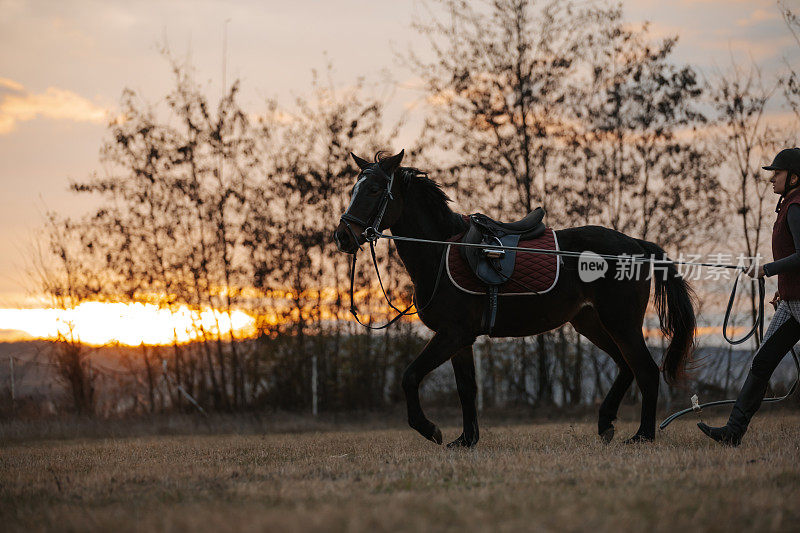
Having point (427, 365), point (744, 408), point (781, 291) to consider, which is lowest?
point (744, 408)

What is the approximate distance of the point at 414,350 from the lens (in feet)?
49.3

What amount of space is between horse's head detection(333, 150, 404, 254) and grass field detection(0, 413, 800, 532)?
179 cm

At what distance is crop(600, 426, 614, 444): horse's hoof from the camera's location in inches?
282

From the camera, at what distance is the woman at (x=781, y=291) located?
5809 millimetres

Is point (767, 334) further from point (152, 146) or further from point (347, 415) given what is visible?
point (152, 146)

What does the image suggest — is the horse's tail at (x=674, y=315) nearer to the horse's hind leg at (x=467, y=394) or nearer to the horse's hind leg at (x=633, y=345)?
the horse's hind leg at (x=633, y=345)

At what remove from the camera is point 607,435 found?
7227mm

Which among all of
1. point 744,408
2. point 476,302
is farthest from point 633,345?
point 476,302

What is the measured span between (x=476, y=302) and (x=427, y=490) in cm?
274

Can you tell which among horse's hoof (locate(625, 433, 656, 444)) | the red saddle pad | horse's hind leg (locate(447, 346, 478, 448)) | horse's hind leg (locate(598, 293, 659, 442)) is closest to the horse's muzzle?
the red saddle pad

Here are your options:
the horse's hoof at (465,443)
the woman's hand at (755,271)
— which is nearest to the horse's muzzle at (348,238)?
the horse's hoof at (465,443)

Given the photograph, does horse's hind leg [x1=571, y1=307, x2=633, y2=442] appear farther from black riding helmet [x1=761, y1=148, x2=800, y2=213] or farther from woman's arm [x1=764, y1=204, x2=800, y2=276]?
black riding helmet [x1=761, y1=148, x2=800, y2=213]

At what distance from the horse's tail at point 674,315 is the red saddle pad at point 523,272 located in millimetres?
1172

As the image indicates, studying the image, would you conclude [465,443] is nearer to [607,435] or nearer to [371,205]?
[607,435]
